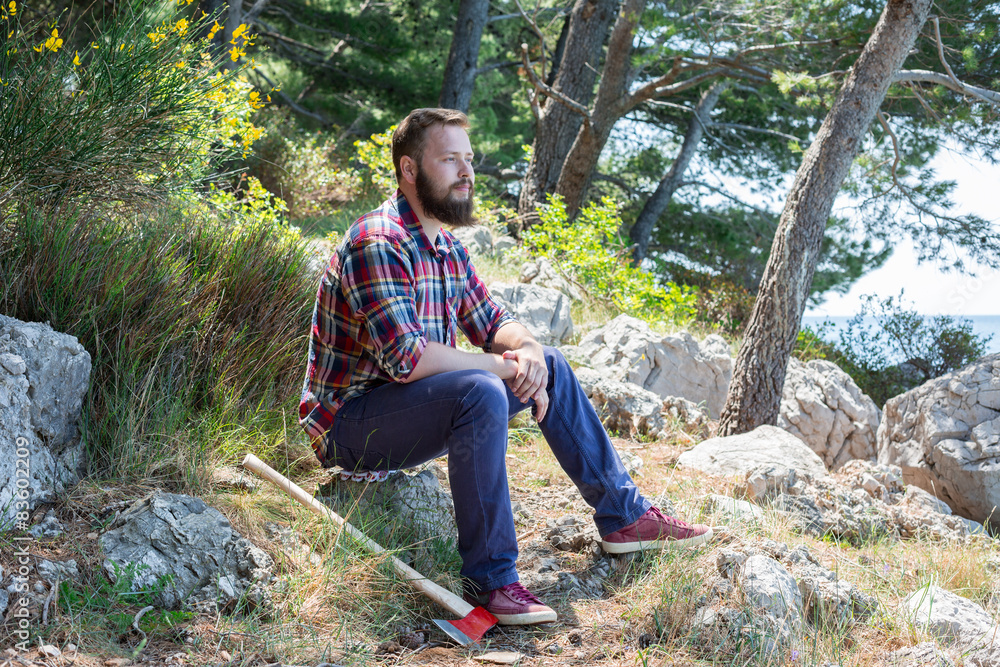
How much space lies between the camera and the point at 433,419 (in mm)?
2320

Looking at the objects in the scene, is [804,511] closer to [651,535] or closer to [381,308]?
[651,535]

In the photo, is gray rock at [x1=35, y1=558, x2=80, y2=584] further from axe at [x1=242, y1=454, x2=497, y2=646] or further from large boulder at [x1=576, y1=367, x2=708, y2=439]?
large boulder at [x1=576, y1=367, x2=708, y2=439]

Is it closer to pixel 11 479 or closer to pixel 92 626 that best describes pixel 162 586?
pixel 92 626

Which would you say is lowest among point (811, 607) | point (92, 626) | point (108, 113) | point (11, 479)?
point (92, 626)

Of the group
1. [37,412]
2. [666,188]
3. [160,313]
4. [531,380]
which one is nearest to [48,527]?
[37,412]

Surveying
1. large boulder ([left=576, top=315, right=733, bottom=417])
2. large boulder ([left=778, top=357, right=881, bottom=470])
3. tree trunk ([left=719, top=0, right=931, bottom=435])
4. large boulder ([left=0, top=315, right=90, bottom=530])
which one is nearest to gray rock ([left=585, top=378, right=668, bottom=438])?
large boulder ([left=576, top=315, right=733, bottom=417])

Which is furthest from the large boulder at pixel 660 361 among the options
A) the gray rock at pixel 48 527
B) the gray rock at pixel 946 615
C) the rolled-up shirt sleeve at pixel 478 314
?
the gray rock at pixel 48 527

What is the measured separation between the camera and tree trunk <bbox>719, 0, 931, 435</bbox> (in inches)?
194

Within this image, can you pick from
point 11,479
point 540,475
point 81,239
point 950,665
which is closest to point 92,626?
point 11,479

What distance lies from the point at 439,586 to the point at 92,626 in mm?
982

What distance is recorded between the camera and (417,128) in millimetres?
2688

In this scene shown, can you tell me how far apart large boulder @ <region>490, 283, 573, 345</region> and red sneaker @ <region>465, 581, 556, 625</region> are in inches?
123

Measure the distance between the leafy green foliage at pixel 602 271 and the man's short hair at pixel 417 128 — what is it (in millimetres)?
4062

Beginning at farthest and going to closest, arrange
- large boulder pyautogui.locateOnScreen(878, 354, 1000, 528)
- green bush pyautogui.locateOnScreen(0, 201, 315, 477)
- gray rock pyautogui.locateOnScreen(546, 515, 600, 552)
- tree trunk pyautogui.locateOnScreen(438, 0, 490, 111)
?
tree trunk pyautogui.locateOnScreen(438, 0, 490, 111)
large boulder pyautogui.locateOnScreen(878, 354, 1000, 528)
gray rock pyautogui.locateOnScreen(546, 515, 600, 552)
green bush pyautogui.locateOnScreen(0, 201, 315, 477)
